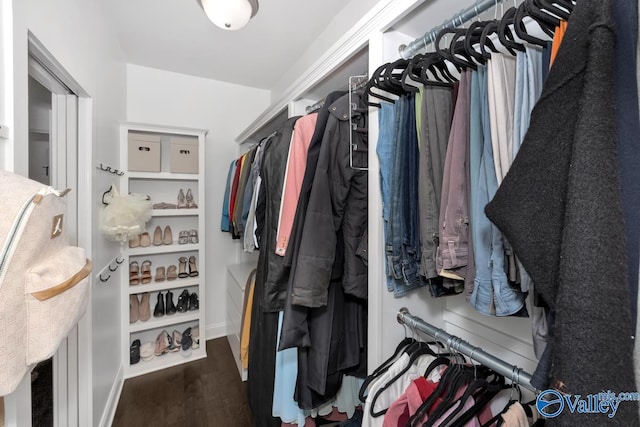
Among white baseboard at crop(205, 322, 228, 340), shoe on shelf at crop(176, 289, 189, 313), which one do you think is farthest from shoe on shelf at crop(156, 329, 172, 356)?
white baseboard at crop(205, 322, 228, 340)

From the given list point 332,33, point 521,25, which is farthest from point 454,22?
point 332,33

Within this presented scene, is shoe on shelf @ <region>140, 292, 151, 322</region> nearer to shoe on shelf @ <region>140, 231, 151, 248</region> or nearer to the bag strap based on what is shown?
shoe on shelf @ <region>140, 231, 151, 248</region>

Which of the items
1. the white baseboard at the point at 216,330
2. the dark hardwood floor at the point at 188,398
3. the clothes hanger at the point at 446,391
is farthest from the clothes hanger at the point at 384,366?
the white baseboard at the point at 216,330

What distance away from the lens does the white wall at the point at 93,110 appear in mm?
774

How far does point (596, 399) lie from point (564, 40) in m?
0.49

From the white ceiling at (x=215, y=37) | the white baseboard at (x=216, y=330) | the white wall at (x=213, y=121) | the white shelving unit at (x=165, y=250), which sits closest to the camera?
the white ceiling at (x=215, y=37)

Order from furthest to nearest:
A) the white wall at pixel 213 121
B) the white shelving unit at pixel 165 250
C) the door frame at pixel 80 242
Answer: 1. the white wall at pixel 213 121
2. the white shelving unit at pixel 165 250
3. the door frame at pixel 80 242

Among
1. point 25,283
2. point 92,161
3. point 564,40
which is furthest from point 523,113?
point 92,161

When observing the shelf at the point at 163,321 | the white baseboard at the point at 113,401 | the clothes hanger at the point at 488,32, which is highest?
the clothes hanger at the point at 488,32

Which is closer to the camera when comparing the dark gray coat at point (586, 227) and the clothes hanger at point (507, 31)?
the dark gray coat at point (586, 227)

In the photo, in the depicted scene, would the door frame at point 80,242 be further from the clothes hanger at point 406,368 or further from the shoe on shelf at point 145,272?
the clothes hanger at point 406,368

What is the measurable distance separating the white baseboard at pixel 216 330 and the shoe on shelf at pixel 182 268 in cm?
67

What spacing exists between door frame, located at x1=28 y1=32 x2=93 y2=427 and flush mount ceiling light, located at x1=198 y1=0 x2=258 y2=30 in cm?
71

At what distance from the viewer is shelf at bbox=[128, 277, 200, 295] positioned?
2.12m
